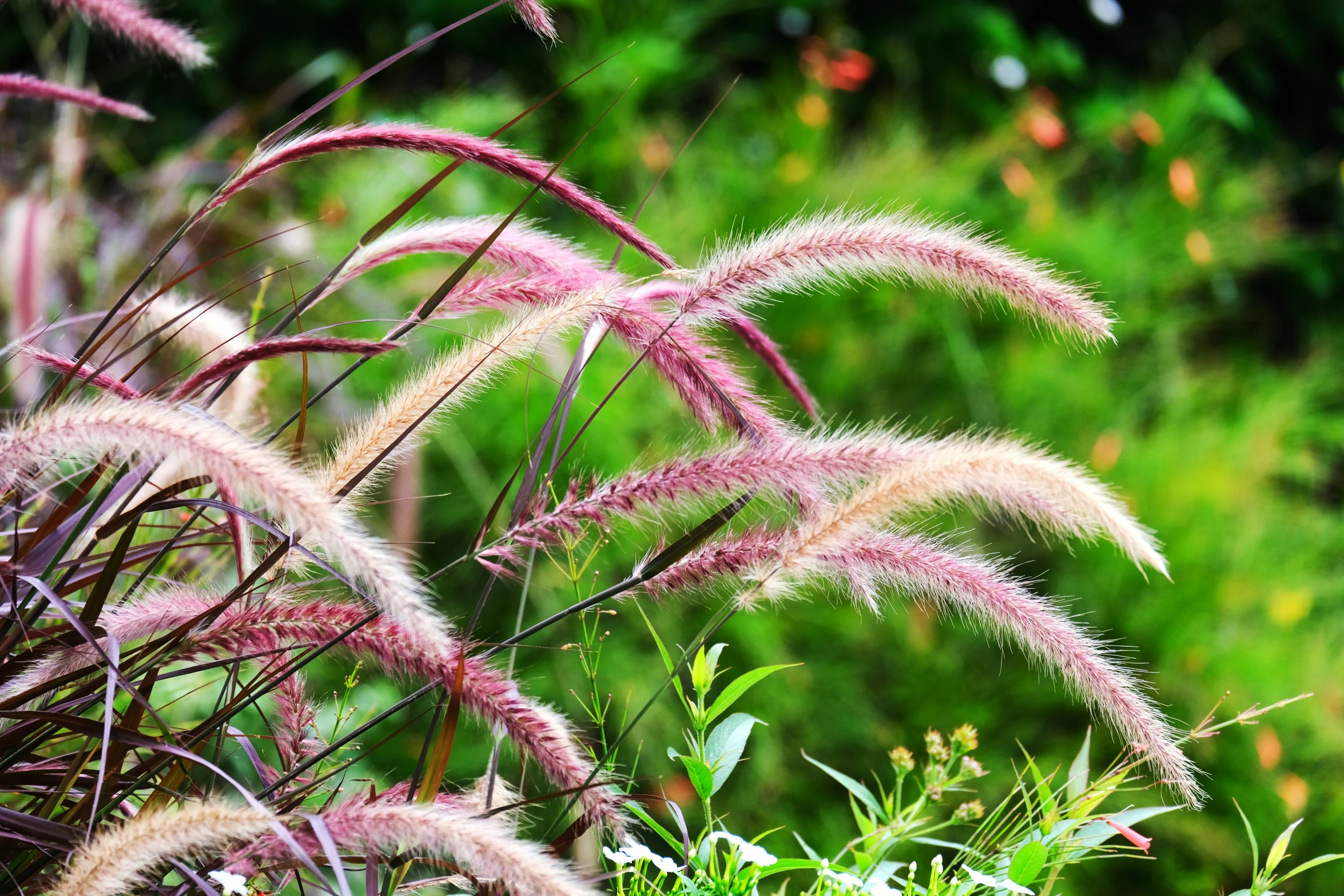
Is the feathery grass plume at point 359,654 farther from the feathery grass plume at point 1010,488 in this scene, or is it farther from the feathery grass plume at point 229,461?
the feathery grass plume at point 1010,488

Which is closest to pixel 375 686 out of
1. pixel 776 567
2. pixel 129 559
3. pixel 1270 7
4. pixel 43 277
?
pixel 43 277

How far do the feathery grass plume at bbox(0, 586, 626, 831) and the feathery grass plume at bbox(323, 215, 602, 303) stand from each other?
0.61 ft

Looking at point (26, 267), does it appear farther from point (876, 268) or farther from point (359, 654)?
point (876, 268)

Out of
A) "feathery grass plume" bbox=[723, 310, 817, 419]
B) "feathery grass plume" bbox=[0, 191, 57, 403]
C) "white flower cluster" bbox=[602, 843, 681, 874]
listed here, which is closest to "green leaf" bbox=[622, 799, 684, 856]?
"white flower cluster" bbox=[602, 843, 681, 874]

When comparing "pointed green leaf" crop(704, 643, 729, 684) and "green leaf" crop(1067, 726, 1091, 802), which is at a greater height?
"pointed green leaf" crop(704, 643, 729, 684)

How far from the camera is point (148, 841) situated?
41 cm

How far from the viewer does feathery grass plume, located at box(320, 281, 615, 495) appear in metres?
0.53

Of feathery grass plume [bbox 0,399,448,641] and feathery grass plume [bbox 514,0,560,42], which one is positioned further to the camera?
feathery grass plume [bbox 514,0,560,42]

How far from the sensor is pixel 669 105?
8.63ft

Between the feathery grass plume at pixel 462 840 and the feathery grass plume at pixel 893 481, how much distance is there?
0.15 m

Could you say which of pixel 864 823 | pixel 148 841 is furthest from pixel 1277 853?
pixel 148 841

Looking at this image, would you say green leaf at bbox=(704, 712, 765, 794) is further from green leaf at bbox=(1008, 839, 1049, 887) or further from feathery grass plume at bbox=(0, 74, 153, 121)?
feathery grass plume at bbox=(0, 74, 153, 121)

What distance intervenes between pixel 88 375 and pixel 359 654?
0.20 meters

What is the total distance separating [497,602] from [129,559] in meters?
1.32
